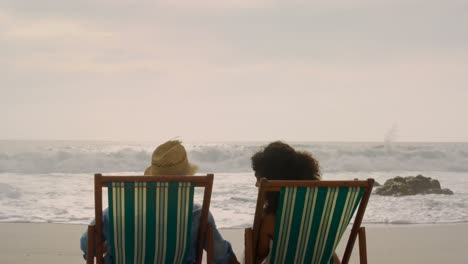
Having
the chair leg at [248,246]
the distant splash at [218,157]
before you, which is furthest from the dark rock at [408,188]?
the chair leg at [248,246]

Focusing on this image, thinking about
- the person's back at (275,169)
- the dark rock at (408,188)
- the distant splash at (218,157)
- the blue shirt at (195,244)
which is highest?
the person's back at (275,169)

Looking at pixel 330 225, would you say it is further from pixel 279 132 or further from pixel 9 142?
pixel 279 132

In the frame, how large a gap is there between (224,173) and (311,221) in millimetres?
15374

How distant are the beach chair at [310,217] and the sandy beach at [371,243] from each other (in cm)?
225

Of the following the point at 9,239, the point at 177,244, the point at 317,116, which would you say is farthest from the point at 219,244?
the point at 317,116

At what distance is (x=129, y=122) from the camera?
3031 cm

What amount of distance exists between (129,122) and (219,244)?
→ 1065 inches

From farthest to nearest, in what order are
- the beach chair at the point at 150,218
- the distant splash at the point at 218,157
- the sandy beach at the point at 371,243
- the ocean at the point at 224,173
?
1. the distant splash at the point at 218,157
2. the ocean at the point at 224,173
3. the sandy beach at the point at 371,243
4. the beach chair at the point at 150,218

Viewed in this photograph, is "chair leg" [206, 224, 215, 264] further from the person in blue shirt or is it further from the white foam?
the white foam

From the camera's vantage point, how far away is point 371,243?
646 cm

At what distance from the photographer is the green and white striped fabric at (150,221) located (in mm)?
3258

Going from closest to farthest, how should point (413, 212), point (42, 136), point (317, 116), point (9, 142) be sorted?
point (413, 212) → point (9, 142) → point (42, 136) → point (317, 116)

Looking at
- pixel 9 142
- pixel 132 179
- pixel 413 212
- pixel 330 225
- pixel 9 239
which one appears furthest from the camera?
pixel 9 142

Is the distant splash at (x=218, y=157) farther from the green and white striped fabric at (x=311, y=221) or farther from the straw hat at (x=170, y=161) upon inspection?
the green and white striped fabric at (x=311, y=221)
